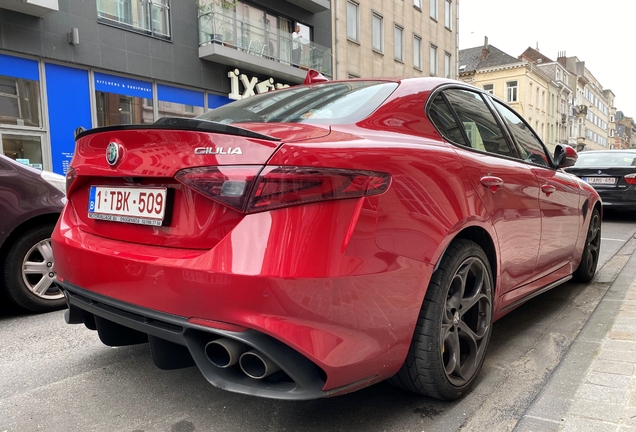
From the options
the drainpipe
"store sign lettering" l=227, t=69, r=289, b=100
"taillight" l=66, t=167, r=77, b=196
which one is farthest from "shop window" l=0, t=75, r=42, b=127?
the drainpipe

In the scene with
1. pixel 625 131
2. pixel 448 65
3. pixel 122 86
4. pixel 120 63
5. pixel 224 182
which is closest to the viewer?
pixel 224 182

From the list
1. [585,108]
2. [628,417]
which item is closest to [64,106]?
[628,417]

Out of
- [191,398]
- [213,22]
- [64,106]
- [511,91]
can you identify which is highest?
[511,91]

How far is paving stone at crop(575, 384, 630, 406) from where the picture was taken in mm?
2123

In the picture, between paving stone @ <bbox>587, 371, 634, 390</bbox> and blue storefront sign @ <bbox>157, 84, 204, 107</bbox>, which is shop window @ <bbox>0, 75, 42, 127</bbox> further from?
paving stone @ <bbox>587, 371, 634, 390</bbox>

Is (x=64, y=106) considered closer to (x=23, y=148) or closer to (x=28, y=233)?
(x=23, y=148)

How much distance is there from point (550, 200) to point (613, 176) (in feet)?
23.1

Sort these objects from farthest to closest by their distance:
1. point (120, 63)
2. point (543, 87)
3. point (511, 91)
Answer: point (543, 87), point (511, 91), point (120, 63)

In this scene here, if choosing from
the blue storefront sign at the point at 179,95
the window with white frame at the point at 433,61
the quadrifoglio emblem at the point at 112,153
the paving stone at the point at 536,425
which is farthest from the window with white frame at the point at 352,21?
the paving stone at the point at 536,425

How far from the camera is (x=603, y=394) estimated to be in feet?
7.16

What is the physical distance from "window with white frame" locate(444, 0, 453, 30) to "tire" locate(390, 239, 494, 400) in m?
29.2

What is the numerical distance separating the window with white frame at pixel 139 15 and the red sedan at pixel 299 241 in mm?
10510

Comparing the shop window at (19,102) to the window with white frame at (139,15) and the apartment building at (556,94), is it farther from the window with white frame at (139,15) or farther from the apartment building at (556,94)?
the apartment building at (556,94)

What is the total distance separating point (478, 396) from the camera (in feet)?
7.46
